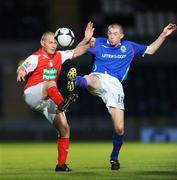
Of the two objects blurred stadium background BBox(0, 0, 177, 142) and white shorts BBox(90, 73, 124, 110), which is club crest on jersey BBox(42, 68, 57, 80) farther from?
blurred stadium background BBox(0, 0, 177, 142)

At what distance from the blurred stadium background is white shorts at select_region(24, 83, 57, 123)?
48.7 ft

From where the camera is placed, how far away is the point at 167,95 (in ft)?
91.9

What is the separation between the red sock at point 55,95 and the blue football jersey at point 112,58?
1.19m

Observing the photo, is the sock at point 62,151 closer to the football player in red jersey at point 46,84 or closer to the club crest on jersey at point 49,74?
the football player in red jersey at point 46,84

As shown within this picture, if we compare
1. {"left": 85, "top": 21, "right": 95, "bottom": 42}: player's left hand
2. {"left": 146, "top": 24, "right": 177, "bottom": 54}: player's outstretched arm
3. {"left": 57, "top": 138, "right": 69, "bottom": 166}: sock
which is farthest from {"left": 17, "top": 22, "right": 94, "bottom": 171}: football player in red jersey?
{"left": 146, "top": 24, "right": 177, "bottom": 54}: player's outstretched arm

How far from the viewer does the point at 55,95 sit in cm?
945

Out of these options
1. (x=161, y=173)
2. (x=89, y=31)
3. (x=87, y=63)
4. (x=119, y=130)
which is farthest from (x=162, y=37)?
(x=87, y=63)

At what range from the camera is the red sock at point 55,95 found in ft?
30.9

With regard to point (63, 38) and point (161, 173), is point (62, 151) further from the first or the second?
point (63, 38)

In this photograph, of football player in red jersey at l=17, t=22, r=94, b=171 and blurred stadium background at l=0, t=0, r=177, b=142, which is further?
blurred stadium background at l=0, t=0, r=177, b=142

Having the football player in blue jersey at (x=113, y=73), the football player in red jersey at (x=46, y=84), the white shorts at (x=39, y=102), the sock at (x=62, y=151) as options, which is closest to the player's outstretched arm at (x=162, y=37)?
the football player in blue jersey at (x=113, y=73)

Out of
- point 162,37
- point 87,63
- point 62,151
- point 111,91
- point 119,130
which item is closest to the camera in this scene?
point 62,151

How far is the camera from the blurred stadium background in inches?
990

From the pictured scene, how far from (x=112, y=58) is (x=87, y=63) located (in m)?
16.9
